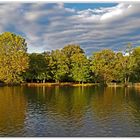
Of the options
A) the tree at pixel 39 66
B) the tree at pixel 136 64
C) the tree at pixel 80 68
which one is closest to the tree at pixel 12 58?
the tree at pixel 39 66

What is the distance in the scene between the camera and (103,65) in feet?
148

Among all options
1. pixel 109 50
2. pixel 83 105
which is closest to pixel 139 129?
pixel 83 105

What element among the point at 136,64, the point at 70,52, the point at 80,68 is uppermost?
the point at 70,52

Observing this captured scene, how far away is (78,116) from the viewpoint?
17062mm

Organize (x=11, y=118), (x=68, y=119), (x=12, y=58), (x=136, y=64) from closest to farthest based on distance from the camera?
(x=11, y=118) < (x=68, y=119) < (x=12, y=58) < (x=136, y=64)

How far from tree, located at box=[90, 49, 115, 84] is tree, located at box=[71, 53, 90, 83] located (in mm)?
957

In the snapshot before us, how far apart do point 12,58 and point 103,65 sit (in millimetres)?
11839

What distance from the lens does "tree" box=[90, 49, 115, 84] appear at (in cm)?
4434

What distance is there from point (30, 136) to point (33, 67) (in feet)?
105


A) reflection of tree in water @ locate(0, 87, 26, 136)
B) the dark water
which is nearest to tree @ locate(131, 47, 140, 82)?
the dark water

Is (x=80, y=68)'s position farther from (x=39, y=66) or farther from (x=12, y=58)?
(x=12, y=58)

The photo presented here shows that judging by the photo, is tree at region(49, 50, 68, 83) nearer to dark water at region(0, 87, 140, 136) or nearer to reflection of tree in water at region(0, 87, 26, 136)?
dark water at region(0, 87, 140, 136)

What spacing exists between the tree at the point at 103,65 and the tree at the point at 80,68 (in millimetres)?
957

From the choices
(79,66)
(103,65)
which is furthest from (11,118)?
(103,65)
